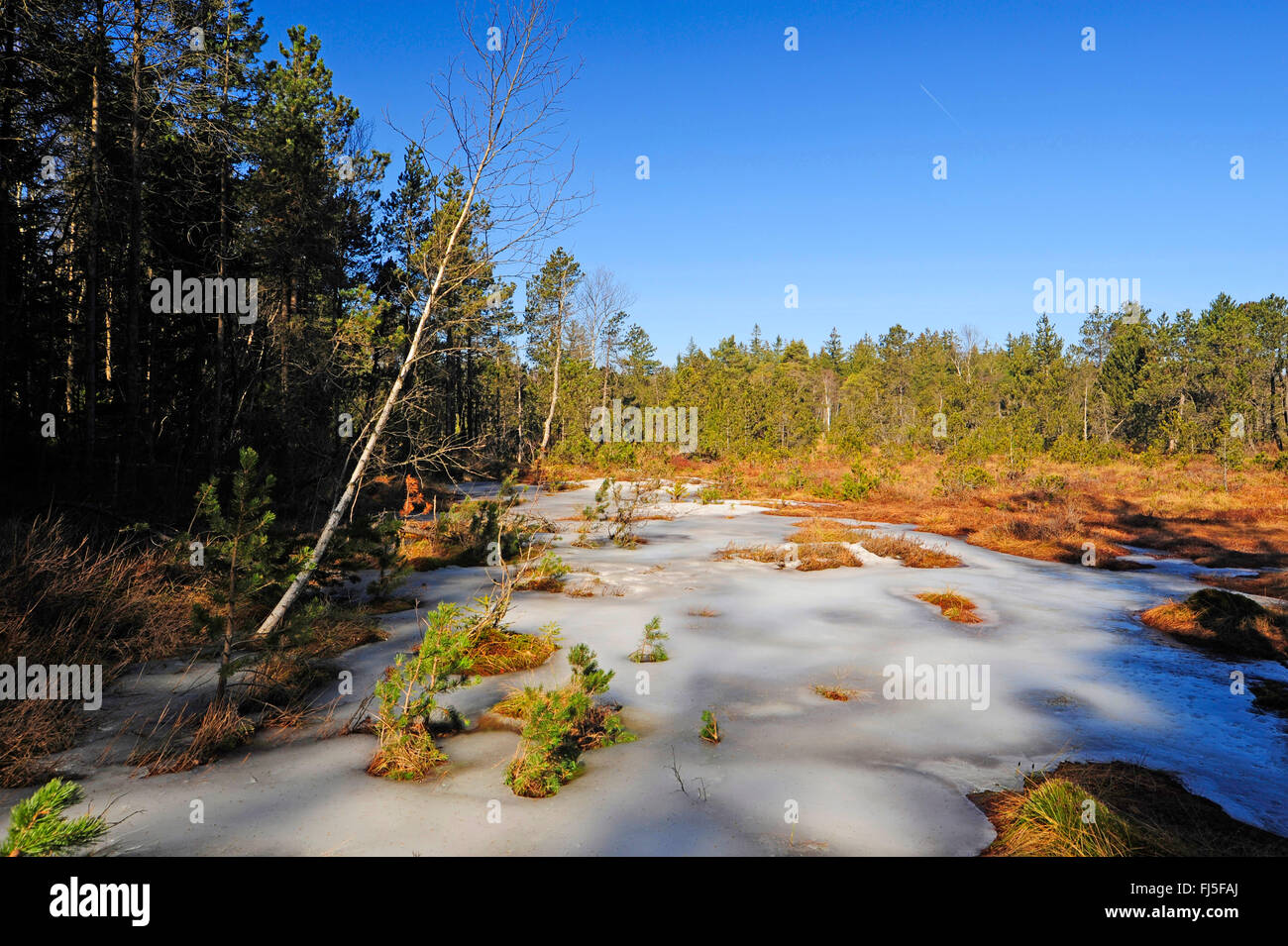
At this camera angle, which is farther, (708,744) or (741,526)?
(741,526)

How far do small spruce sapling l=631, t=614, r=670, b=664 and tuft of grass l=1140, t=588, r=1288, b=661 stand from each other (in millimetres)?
6357

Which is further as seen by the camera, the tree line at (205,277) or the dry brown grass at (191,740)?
the tree line at (205,277)

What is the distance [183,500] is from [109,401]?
191 inches

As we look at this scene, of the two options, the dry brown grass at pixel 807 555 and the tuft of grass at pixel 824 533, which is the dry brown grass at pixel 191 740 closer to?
the dry brown grass at pixel 807 555

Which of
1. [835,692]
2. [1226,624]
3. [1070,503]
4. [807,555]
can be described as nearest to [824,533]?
[807,555]

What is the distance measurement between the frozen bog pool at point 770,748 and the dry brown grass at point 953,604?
221mm

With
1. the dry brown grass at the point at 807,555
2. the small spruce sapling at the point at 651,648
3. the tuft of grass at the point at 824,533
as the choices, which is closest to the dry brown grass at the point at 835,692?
the small spruce sapling at the point at 651,648

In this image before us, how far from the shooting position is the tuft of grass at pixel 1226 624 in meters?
7.04

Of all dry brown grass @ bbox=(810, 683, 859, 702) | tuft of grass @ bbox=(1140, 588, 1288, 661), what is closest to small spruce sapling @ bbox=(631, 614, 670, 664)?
dry brown grass @ bbox=(810, 683, 859, 702)

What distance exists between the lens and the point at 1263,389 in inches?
1475

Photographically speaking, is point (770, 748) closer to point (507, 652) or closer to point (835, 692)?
point (835, 692)
